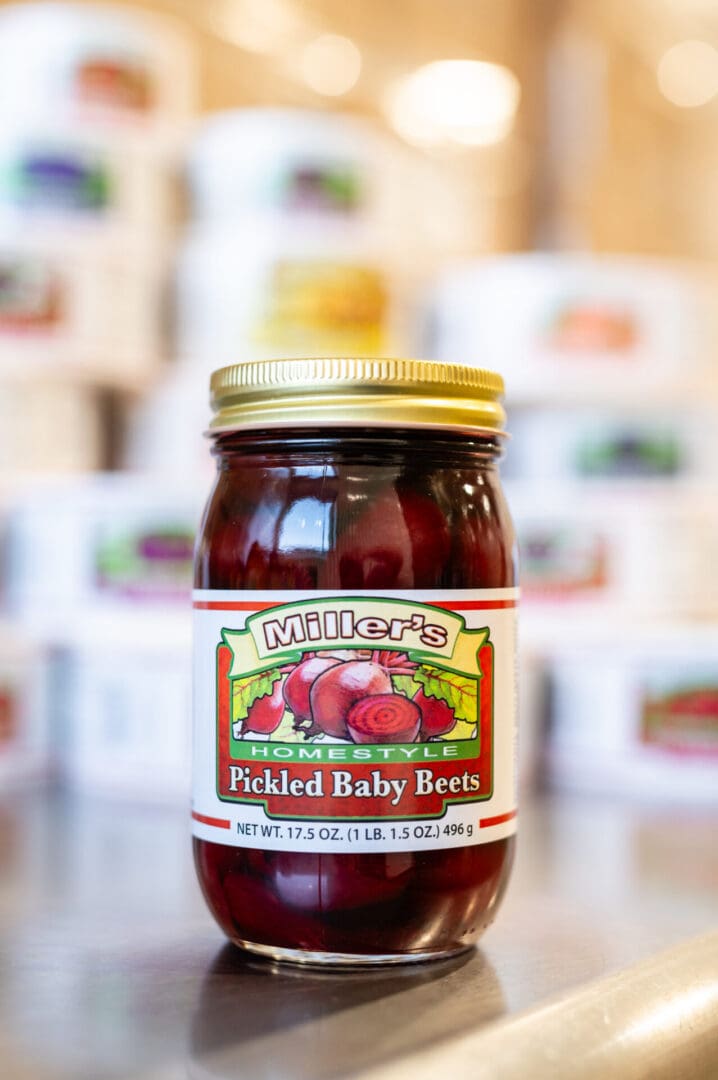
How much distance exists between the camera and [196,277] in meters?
1.29

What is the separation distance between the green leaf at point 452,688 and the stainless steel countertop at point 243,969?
12 centimetres

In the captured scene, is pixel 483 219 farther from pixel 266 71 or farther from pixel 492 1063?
pixel 492 1063

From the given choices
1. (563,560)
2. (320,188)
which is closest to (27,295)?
(320,188)

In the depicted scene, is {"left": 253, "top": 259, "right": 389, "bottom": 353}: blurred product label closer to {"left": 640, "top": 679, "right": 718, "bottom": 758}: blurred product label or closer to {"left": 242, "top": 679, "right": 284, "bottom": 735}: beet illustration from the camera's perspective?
{"left": 640, "top": 679, "right": 718, "bottom": 758}: blurred product label

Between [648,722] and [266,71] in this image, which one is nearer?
[648,722]

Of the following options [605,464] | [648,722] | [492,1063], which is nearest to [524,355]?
[605,464]

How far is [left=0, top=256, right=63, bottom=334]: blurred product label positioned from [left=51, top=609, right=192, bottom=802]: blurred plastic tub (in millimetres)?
279

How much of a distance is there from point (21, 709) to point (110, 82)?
1.96ft

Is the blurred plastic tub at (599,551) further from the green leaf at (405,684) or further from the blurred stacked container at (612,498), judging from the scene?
the green leaf at (405,684)

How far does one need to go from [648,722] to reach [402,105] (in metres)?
1.01

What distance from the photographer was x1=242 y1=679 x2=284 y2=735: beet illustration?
0.56 meters

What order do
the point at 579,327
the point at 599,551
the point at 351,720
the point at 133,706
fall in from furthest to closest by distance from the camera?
1. the point at 579,327
2. the point at 599,551
3. the point at 133,706
4. the point at 351,720

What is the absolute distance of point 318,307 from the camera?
4.13 feet

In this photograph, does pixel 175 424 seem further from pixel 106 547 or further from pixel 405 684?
pixel 405 684
